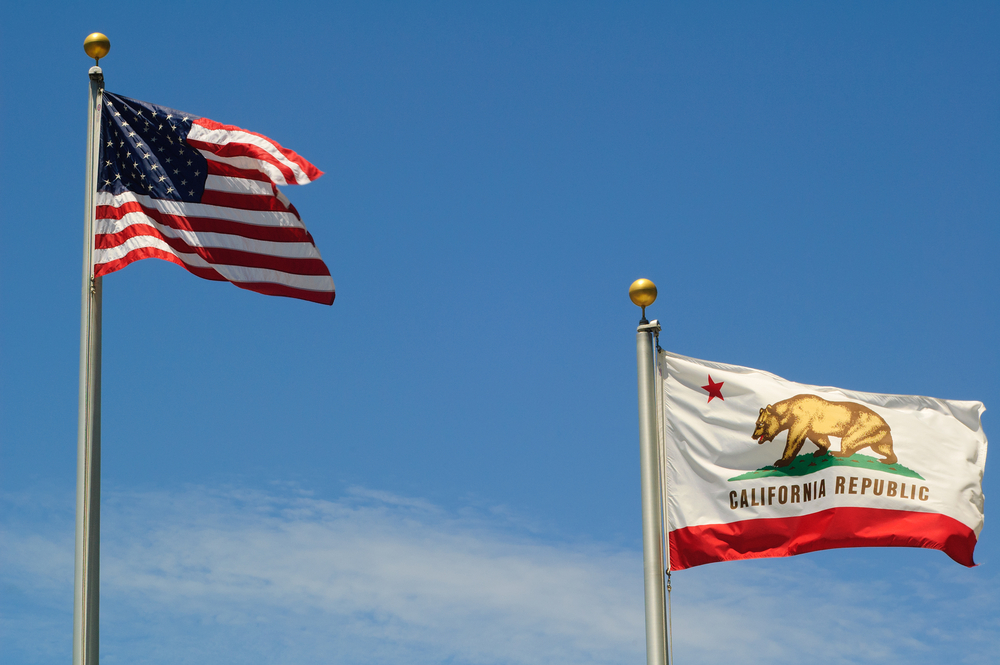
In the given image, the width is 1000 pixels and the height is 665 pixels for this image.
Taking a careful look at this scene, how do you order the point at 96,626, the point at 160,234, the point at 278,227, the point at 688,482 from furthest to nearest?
the point at 278,227, the point at 160,234, the point at 688,482, the point at 96,626

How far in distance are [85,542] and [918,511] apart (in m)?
9.51

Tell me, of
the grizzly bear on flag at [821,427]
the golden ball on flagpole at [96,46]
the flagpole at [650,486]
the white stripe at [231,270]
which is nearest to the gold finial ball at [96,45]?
the golden ball on flagpole at [96,46]

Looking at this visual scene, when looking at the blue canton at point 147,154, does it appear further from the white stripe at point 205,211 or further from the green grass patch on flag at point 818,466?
the green grass patch on flag at point 818,466

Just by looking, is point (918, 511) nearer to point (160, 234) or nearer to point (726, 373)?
point (726, 373)

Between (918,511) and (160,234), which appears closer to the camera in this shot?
(918,511)

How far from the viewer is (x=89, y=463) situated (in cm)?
1441

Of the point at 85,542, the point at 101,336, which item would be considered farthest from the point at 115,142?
the point at 85,542

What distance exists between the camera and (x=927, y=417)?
1552 cm

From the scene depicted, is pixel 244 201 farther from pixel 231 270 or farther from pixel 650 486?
pixel 650 486

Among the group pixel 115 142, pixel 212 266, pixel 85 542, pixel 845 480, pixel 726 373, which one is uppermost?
pixel 115 142

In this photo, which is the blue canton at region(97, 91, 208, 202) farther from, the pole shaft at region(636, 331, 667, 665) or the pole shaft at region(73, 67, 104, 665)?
the pole shaft at region(636, 331, 667, 665)

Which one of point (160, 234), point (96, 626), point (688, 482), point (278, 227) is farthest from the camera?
point (278, 227)

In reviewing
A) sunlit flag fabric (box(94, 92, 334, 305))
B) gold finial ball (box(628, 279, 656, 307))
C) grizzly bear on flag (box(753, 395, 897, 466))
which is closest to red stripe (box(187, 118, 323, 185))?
sunlit flag fabric (box(94, 92, 334, 305))

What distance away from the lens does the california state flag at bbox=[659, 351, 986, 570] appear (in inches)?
581
